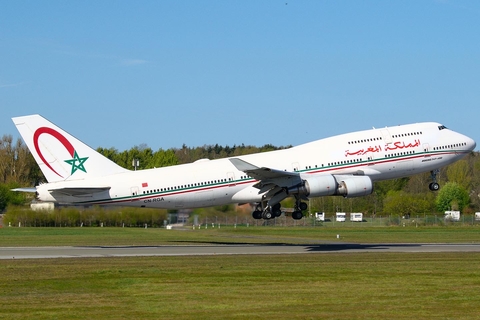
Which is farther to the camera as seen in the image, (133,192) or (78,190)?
(133,192)

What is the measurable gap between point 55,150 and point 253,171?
12.7m

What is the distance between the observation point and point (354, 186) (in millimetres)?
46250

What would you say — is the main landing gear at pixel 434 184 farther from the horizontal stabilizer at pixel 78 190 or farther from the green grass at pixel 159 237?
the horizontal stabilizer at pixel 78 190

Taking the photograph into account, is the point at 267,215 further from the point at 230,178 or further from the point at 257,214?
the point at 230,178

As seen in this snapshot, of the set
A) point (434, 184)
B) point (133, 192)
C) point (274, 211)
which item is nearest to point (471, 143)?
point (434, 184)

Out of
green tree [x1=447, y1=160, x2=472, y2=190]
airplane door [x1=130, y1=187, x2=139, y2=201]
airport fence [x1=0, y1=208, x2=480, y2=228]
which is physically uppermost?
green tree [x1=447, y1=160, x2=472, y2=190]

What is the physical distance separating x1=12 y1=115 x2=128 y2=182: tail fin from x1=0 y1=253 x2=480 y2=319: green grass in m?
9.91

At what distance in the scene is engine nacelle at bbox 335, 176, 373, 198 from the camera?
1822 inches

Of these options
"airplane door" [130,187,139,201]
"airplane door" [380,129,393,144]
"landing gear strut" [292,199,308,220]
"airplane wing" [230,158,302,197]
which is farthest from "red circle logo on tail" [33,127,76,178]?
"airplane door" [380,129,393,144]

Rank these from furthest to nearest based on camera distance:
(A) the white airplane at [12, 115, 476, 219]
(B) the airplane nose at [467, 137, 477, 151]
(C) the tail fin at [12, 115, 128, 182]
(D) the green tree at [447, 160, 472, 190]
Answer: (D) the green tree at [447, 160, 472, 190]
(B) the airplane nose at [467, 137, 477, 151]
(A) the white airplane at [12, 115, 476, 219]
(C) the tail fin at [12, 115, 128, 182]

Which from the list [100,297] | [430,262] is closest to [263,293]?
[100,297]

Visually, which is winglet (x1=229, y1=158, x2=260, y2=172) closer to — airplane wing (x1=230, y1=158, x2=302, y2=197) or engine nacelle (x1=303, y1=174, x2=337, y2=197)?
airplane wing (x1=230, y1=158, x2=302, y2=197)

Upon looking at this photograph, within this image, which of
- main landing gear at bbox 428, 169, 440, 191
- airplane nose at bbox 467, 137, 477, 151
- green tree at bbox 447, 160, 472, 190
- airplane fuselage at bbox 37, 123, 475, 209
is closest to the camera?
airplane fuselage at bbox 37, 123, 475, 209

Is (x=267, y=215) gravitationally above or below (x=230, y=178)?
below
